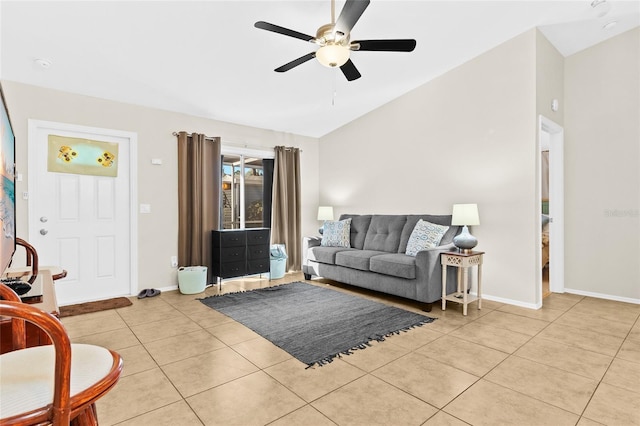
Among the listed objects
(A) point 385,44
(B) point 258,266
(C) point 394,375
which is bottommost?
(C) point 394,375

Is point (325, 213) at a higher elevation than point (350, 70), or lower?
lower

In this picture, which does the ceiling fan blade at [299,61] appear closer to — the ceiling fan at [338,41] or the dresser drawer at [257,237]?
the ceiling fan at [338,41]

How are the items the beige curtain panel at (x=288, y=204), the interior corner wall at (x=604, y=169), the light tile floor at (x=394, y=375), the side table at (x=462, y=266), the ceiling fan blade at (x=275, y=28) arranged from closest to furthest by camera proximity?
the light tile floor at (x=394, y=375) < the ceiling fan blade at (x=275, y=28) < the side table at (x=462, y=266) < the interior corner wall at (x=604, y=169) < the beige curtain panel at (x=288, y=204)

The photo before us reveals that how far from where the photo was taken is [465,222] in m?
3.59

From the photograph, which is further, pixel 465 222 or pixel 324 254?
pixel 324 254

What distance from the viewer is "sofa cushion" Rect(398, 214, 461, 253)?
3.92 metres

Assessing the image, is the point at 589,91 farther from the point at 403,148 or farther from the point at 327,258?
the point at 327,258

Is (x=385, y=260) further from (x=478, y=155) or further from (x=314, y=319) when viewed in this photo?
(x=478, y=155)

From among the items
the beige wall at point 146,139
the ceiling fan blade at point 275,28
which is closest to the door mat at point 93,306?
the beige wall at point 146,139

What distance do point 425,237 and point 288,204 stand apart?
2.54m

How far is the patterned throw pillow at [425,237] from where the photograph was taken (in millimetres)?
3820

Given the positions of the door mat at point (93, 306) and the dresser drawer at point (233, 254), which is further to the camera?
the dresser drawer at point (233, 254)

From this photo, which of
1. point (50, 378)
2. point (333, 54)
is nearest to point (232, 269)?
point (333, 54)

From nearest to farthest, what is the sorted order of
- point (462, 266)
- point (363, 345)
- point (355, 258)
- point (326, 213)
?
point (363, 345)
point (462, 266)
point (355, 258)
point (326, 213)
